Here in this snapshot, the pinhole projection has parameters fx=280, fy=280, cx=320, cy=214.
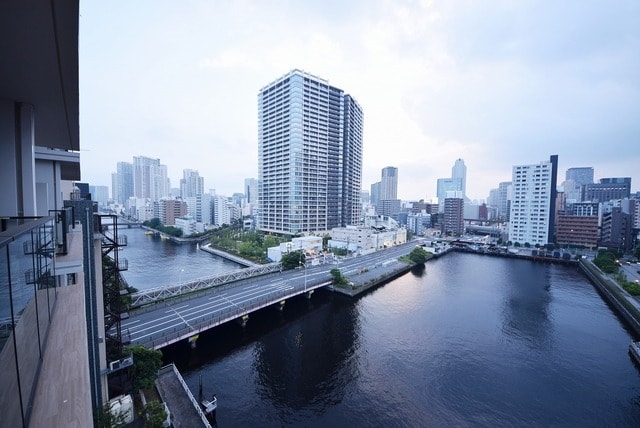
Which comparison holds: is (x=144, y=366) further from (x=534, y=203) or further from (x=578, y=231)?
(x=578, y=231)

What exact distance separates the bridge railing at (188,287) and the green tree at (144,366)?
7.00 metres

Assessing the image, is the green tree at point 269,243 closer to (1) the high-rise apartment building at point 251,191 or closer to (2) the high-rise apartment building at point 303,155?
(2) the high-rise apartment building at point 303,155

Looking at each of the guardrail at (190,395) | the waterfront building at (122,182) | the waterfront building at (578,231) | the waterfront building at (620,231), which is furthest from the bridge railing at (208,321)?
the waterfront building at (122,182)

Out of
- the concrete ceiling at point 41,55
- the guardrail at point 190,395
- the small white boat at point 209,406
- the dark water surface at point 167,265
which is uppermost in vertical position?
the concrete ceiling at point 41,55

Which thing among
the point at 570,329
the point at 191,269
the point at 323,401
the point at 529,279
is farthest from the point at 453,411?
the point at 191,269

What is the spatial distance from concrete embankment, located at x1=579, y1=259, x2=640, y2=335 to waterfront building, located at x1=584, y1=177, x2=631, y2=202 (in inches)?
2081

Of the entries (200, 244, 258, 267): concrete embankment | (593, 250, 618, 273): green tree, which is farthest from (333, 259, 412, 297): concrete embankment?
(593, 250, 618, 273): green tree

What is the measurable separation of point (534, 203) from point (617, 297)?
76.6 feet

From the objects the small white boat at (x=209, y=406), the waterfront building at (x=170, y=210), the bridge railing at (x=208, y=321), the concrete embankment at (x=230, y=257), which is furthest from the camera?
the waterfront building at (x=170, y=210)

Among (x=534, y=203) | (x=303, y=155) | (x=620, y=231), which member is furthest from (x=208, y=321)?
(x=620, y=231)

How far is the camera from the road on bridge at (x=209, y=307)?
11148mm

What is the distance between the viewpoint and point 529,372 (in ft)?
35.6

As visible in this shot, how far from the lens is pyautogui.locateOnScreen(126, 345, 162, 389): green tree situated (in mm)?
7826

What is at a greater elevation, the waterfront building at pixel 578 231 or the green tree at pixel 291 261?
the waterfront building at pixel 578 231
